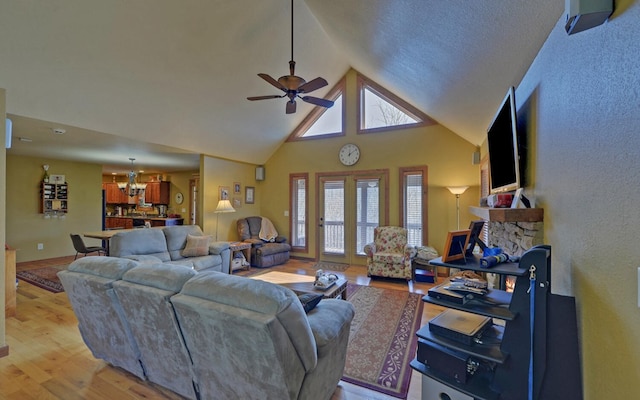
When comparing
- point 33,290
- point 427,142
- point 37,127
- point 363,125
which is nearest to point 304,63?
point 363,125

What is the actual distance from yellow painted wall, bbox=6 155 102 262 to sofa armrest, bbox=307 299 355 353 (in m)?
7.29

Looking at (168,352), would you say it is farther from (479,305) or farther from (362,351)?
(479,305)

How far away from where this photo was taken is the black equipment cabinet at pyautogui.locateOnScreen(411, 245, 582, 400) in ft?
4.07

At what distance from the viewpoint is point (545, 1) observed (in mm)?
1401

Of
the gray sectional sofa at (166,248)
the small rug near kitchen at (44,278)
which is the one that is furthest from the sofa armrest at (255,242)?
the small rug near kitchen at (44,278)

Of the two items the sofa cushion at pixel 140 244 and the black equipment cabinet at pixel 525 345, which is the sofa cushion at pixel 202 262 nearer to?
the sofa cushion at pixel 140 244

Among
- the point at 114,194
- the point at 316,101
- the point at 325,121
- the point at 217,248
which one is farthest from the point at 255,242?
the point at 114,194

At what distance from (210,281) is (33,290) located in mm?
4726

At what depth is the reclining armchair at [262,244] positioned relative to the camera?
581cm

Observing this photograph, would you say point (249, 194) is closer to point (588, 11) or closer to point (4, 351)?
point (4, 351)

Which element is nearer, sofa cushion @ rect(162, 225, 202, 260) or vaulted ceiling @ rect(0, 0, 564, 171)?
vaulted ceiling @ rect(0, 0, 564, 171)

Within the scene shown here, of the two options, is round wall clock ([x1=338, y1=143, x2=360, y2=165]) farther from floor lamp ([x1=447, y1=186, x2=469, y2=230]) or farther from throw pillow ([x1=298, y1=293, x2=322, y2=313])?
throw pillow ([x1=298, y1=293, x2=322, y2=313])

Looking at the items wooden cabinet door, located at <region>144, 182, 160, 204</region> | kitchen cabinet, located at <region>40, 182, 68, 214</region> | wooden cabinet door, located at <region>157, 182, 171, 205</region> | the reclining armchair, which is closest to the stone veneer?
the reclining armchair

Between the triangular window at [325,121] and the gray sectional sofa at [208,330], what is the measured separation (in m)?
4.92
